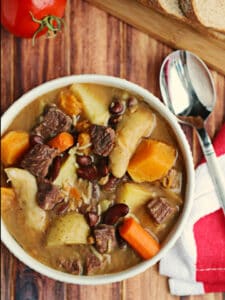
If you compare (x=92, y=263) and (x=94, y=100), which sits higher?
(x=94, y=100)

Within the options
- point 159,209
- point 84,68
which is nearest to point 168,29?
point 84,68

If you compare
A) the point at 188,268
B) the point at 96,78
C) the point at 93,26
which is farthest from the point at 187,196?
the point at 93,26

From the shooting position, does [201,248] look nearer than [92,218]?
No

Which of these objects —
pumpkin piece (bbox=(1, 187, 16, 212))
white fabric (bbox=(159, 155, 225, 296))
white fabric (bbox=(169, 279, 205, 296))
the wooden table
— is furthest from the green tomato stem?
white fabric (bbox=(169, 279, 205, 296))

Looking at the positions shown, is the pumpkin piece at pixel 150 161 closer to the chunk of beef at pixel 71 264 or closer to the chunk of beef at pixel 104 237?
the chunk of beef at pixel 104 237

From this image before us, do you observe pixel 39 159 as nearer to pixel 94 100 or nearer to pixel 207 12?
pixel 94 100

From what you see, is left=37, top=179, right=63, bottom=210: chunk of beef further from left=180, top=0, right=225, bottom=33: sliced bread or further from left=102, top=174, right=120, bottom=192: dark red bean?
left=180, top=0, right=225, bottom=33: sliced bread
